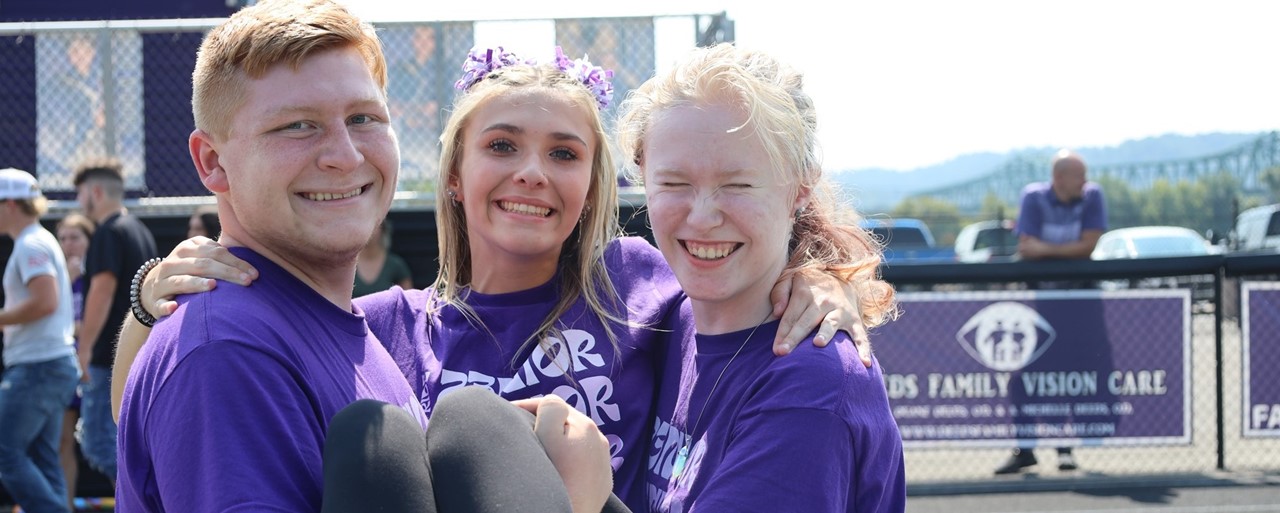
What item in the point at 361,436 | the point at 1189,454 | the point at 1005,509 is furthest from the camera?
the point at 1189,454

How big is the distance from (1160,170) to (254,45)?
39266mm

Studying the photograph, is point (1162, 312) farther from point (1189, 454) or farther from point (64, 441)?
point (64, 441)

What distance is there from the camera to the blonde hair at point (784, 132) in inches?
70.6

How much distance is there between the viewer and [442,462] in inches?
50.5

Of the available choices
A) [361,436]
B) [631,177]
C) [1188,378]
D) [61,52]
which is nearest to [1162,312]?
[1188,378]

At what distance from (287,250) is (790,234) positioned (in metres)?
0.92

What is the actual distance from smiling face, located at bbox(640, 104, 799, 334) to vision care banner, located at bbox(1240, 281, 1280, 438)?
5476mm

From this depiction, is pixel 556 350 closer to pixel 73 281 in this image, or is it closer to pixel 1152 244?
pixel 73 281

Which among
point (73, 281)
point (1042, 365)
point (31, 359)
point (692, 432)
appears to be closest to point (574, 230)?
point (692, 432)

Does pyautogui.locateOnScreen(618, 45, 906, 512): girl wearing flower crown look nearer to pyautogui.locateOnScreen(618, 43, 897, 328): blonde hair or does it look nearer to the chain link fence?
pyautogui.locateOnScreen(618, 43, 897, 328): blonde hair

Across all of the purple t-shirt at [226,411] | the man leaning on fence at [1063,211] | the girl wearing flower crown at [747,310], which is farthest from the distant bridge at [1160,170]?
the purple t-shirt at [226,411]

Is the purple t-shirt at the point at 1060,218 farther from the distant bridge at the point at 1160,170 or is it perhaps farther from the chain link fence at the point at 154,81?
the distant bridge at the point at 1160,170

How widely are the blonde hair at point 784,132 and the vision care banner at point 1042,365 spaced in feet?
13.8

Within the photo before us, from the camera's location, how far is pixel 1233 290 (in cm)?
636
